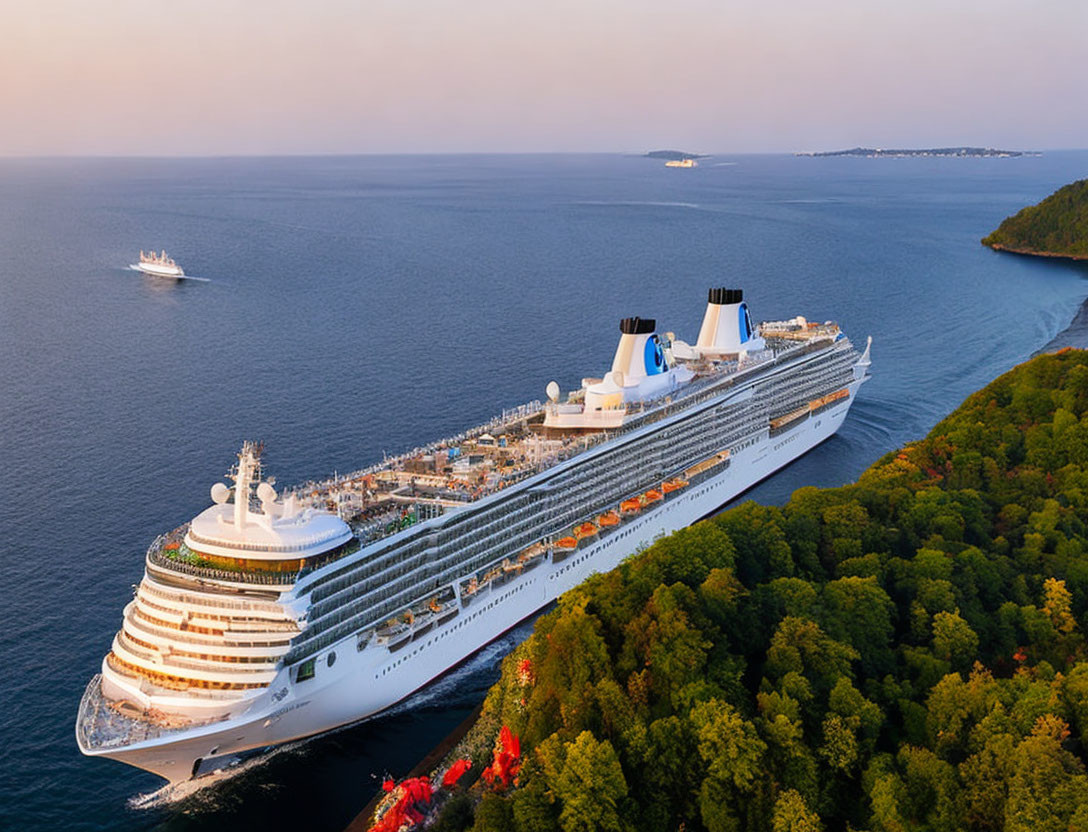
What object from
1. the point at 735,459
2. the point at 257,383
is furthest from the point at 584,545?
the point at 257,383

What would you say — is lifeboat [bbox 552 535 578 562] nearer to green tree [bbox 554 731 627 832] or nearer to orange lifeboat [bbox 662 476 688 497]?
orange lifeboat [bbox 662 476 688 497]

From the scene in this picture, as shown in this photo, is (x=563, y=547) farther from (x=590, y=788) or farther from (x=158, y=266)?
(x=158, y=266)

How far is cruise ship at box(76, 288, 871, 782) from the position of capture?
119 ft

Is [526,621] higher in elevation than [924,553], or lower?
lower

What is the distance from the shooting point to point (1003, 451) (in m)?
60.7

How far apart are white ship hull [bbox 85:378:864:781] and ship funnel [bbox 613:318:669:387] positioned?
827 centimetres

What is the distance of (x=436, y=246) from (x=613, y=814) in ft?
461

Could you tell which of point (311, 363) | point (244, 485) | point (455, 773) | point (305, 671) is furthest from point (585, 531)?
point (311, 363)

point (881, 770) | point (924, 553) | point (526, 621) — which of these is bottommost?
point (526, 621)

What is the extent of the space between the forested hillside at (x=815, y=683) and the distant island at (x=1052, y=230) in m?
130

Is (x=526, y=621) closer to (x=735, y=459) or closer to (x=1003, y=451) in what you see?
(x=735, y=459)

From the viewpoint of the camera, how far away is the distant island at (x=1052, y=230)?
162 metres

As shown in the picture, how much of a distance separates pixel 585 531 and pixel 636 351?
542 inches

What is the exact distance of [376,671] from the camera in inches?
1624
